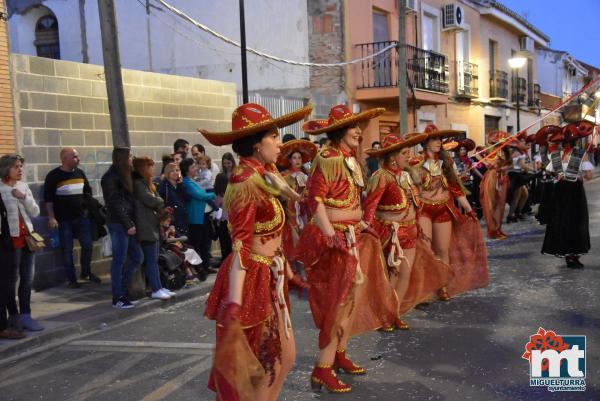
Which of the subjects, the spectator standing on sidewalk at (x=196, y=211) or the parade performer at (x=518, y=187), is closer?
the spectator standing on sidewalk at (x=196, y=211)

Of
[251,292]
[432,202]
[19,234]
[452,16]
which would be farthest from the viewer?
[452,16]

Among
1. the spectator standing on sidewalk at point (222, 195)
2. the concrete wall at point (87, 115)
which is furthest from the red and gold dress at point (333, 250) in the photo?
the concrete wall at point (87, 115)

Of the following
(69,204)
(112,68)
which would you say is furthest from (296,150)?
(69,204)

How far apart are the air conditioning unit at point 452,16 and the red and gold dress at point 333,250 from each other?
1939 centimetres

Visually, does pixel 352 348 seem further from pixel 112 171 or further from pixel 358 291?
pixel 112 171

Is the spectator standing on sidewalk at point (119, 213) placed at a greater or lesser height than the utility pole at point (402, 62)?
lesser

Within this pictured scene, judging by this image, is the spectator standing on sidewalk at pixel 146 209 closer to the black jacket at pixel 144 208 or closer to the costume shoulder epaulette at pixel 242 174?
the black jacket at pixel 144 208

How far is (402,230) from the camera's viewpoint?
20.3 feet

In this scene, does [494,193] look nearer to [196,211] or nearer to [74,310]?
[196,211]

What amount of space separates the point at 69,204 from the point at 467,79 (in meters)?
19.7

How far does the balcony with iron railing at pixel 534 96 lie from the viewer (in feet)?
106

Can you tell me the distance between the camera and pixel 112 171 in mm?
7434

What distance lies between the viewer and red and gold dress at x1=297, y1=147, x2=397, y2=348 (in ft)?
15.1

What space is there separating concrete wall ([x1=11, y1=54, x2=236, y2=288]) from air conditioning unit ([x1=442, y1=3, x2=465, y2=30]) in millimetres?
Result: 13487
